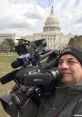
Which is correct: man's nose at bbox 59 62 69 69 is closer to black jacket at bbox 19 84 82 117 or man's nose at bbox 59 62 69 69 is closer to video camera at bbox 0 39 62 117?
video camera at bbox 0 39 62 117

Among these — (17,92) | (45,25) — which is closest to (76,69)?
(17,92)

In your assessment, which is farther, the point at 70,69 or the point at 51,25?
the point at 51,25

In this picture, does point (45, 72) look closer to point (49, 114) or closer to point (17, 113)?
point (49, 114)

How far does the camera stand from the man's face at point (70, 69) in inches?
128

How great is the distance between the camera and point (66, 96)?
3.11 meters

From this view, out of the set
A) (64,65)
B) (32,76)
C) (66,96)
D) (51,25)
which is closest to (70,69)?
(64,65)

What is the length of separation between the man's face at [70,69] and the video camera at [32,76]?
0.19 feet

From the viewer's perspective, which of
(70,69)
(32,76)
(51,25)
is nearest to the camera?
A: (32,76)

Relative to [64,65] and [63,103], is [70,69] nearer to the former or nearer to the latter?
[64,65]

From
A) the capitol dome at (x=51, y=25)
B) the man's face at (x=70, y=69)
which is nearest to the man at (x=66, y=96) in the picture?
the man's face at (x=70, y=69)

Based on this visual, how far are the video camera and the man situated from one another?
7 cm

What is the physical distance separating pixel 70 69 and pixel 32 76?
404 mm

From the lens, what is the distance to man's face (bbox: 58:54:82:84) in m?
3.25

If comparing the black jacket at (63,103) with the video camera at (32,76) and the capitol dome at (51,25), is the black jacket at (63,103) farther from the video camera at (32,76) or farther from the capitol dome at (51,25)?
the capitol dome at (51,25)
